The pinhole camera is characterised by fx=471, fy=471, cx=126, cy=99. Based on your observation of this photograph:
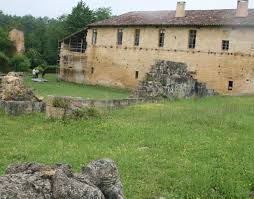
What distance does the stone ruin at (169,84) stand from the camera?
2705 centimetres

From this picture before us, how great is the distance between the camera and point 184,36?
39438mm

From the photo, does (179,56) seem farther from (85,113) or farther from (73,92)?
(85,113)

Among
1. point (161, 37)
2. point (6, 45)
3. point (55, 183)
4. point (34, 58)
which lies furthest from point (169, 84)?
point (34, 58)

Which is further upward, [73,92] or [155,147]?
[155,147]

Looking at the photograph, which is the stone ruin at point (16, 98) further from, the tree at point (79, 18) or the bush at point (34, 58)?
the tree at point (79, 18)

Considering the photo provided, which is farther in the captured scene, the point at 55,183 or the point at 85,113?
Result: the point at 85,113

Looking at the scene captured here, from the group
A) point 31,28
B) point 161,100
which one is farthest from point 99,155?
point 31,28

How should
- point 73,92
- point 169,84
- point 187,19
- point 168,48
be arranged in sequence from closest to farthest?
1. point 169,84
2. point 73,92
3. point 187,19
4. point 168,48

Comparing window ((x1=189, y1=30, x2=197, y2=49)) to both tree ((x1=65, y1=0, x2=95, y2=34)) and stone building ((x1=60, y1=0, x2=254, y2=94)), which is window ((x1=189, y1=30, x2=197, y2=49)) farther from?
tree ((x1=65, y1=0, x2=95, y2=34))

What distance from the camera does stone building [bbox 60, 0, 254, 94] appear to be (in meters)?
36.4

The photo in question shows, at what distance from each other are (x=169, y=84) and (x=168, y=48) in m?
13.2

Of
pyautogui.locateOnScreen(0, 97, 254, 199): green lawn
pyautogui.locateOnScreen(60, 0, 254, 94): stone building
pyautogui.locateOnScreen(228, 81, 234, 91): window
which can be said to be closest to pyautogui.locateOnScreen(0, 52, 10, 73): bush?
pyautogui.locateOnScreen(60, 0, 254, 94): stone building

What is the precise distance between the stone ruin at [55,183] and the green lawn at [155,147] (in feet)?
9.41

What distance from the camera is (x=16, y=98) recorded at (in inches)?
792
